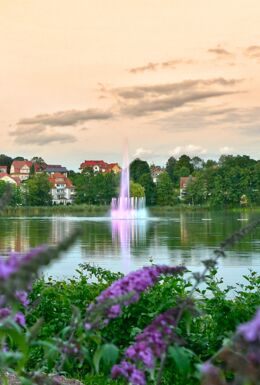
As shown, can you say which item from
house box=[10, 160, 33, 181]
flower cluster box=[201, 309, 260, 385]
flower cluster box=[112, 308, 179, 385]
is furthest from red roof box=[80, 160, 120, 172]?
flower cluster box=[201, 309, 260, 385]

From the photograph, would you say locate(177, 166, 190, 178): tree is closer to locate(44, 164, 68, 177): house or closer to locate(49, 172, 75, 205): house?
locate(49, 172, 75, 205): house

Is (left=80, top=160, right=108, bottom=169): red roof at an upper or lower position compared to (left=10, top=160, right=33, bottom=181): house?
upper

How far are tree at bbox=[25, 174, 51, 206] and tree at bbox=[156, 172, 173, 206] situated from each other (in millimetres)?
23202

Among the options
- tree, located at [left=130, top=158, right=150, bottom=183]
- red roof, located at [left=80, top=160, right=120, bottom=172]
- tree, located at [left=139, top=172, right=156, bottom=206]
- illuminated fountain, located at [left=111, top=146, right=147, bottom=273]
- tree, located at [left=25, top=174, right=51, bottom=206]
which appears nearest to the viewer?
illuminated fountain, located at [left=111, top=146, right=147, bottom=273]

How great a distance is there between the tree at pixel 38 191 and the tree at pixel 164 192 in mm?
23202

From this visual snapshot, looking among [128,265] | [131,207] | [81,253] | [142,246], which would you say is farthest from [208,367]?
[131,207]

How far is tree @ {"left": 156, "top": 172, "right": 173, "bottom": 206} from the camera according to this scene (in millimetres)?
126062

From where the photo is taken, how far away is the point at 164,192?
12650 centimetres

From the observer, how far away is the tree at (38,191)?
5010 inches

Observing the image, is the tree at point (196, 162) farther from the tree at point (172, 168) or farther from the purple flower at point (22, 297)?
the purple flower at point (22, 297)

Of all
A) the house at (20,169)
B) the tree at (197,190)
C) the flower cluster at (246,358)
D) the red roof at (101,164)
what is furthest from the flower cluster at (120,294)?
the red roof at (101,164)

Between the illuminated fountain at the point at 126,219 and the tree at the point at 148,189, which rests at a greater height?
the tree at the point at 148,189

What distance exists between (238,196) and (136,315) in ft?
365

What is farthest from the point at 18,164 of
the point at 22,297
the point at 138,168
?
the point at 22,297
